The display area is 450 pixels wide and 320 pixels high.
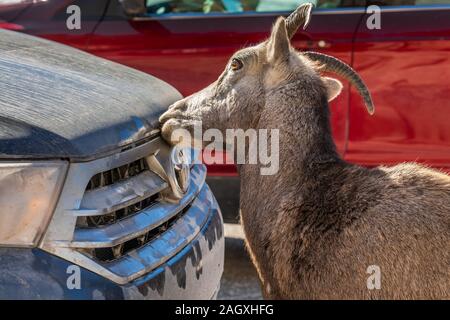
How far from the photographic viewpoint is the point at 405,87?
18.5 feet

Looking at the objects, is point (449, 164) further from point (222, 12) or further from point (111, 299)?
point (111, 299)

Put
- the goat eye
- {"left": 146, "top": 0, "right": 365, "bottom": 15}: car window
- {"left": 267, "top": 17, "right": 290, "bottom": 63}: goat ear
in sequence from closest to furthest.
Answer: {"left": 267, "top": 17, "right": 290, "bottom": 63}: goat ear, the goat eye, {"left": 146, "top": 0, "right": 365, "bottom": 15}: car window

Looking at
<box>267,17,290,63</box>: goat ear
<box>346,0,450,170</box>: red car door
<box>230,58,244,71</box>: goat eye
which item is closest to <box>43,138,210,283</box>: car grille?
<box>230,58,244,71</box>: goat eye

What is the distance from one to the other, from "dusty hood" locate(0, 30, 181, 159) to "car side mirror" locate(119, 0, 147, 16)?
1630 mm

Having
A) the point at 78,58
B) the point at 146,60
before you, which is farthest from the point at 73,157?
the point at 146,60

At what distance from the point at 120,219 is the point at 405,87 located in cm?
307

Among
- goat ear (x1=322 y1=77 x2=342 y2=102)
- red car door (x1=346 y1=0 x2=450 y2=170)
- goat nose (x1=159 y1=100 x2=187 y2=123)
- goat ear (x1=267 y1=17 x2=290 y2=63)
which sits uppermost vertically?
goat ear (x1=267 y1=17 x2=290 y2=63)

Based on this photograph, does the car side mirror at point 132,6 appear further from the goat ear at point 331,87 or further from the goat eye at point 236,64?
the goat ear at point 331,87

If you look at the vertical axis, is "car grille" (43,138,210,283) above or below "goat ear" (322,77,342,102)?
below

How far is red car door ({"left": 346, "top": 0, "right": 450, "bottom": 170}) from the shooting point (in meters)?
5.59

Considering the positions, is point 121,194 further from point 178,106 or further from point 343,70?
point 343,70

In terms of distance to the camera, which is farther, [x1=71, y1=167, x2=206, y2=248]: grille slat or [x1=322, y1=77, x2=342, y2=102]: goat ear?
[x1=322, y1=77, x2=342, y2=102]: goat ear

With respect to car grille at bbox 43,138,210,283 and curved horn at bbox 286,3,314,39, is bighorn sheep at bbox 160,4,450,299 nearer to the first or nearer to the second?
curved horn at bbox 286,3,314,39

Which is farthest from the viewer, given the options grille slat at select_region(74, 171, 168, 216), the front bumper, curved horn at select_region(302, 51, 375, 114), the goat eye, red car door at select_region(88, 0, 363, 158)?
red car door at select_region(88, 0, 363, 158)
